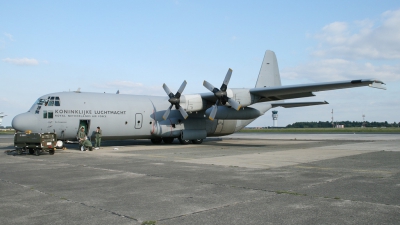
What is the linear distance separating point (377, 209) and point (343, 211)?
64 cm

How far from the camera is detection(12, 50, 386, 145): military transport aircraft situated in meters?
20.9

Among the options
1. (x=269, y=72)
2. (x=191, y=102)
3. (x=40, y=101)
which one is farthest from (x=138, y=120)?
(x=269, y=72)

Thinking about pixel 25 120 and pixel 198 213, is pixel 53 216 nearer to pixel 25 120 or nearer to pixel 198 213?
pixel 198 213

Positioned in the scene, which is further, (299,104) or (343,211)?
(299,104)

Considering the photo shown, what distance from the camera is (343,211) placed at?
→ 5.95 m

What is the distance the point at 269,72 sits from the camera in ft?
98.7

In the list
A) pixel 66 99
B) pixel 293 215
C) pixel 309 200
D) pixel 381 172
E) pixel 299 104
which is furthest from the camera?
pixel 299 104

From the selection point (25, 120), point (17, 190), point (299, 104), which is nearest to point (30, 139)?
point (25, 120)

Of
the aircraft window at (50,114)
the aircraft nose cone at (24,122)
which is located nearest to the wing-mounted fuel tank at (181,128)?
the aircraft window at (50,114)

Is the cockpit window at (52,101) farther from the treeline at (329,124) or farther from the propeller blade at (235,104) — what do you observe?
the treeline at (329,124)

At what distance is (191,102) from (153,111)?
9.58ft

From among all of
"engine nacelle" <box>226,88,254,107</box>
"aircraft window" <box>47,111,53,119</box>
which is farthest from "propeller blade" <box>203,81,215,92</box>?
"aircraft window" <box>47,111,53,119</box>

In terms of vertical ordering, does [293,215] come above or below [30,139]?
below

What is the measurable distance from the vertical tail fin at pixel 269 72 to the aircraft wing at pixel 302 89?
4.79 m
